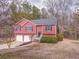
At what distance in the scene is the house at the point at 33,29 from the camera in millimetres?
47969

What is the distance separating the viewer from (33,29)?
162 ft

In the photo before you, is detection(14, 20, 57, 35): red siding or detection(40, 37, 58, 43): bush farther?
detection(14, 20, 57, 35): red siding

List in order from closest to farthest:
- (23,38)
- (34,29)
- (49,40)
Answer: (49,40) < (34,29) < (23,38)

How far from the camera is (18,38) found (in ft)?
169

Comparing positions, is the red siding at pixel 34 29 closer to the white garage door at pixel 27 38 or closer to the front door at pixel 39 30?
the front door at pixel 39 30

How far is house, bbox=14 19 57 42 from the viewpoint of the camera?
4797 cm

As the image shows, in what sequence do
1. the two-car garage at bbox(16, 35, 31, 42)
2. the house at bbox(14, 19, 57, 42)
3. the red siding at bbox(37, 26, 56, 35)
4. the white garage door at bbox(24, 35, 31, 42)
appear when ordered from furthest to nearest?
the two-car garage at bbox(16, 35, 31, 42), the white garage door at bbox(24, 35, 31, 42), the house at bbox(14, 19, 57, 42), the red siding at bbox(37, 26, 56, 35)

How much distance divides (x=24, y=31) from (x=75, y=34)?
14.5m

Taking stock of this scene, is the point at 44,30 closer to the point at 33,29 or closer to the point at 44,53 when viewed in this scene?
the point at 33,29

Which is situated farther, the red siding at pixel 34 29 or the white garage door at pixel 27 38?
the white garage door at pixel 27 38

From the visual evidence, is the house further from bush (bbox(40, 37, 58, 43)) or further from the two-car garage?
bush (bbox(40, 37, 58, 43))

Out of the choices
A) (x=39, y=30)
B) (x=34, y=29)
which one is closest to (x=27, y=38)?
(x=34, y=29)

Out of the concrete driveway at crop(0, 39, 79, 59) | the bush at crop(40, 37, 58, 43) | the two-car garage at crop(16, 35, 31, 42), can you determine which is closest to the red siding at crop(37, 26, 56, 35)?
the bush at crop(40, 37, 58, 43)

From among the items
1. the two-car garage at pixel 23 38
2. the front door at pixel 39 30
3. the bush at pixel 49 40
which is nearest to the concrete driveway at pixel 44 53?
the bush at pixel 49 40
